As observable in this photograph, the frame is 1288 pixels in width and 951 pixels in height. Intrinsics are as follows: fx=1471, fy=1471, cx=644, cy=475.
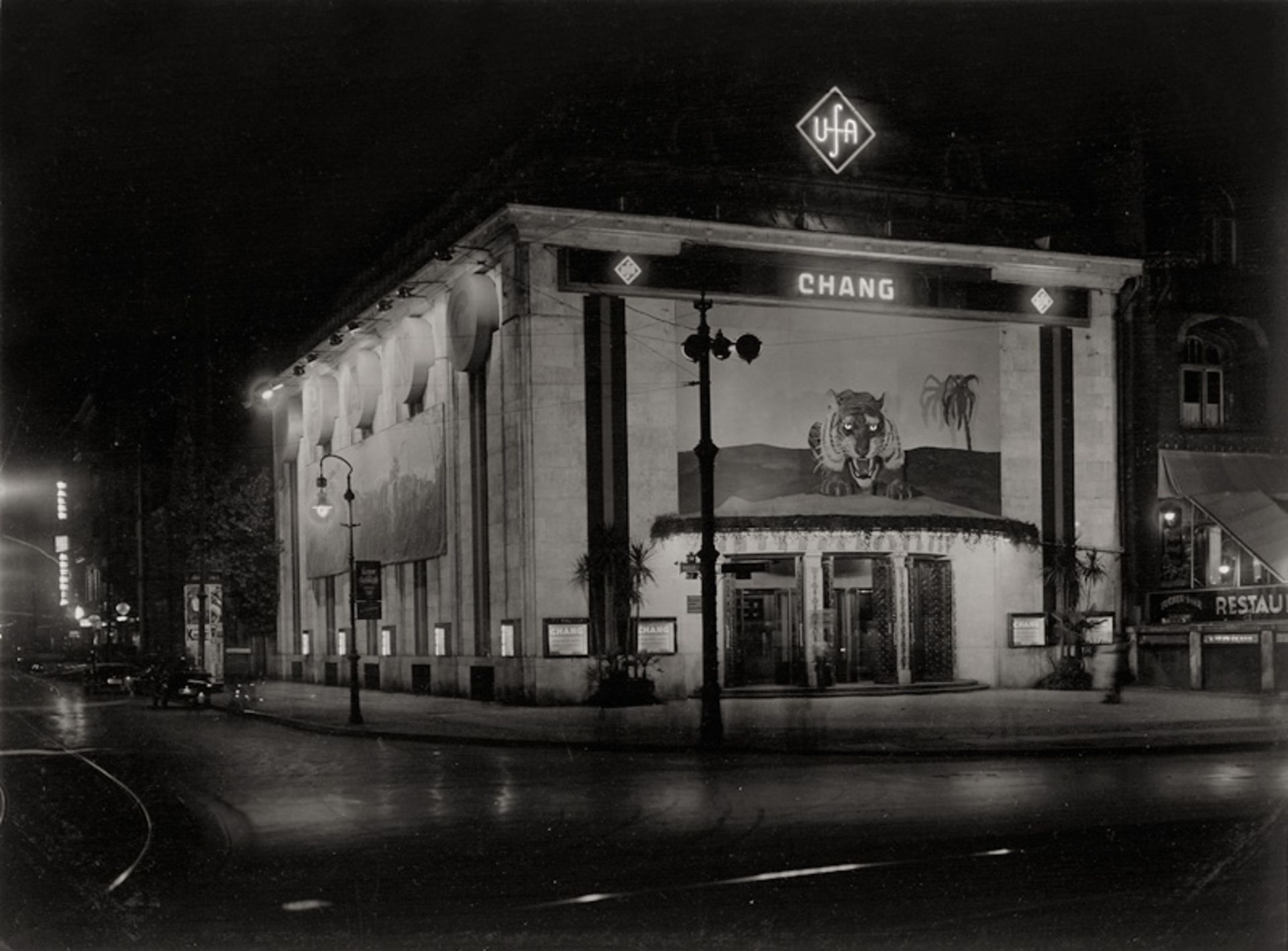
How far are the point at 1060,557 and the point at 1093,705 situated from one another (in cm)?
915

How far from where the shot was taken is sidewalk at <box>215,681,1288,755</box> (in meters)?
23.5

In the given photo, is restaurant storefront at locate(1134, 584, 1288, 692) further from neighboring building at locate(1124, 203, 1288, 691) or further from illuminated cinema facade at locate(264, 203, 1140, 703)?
illuminated cinema facade at locate(264, 203, 1140, 703)

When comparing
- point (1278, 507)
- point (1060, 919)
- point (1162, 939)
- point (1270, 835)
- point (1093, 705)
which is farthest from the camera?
point (1278, 507)

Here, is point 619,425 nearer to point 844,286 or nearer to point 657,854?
point 844,286

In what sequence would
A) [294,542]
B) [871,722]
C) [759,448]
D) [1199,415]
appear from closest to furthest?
[871,722]
[759,448]
[1199,415]
[294,542]

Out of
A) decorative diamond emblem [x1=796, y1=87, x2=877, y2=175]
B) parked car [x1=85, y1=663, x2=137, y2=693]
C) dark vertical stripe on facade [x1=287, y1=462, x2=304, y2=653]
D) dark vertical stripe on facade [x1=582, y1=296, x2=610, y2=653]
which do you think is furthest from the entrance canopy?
parked car [x1=85, y1=663, x2=137, y2=693]

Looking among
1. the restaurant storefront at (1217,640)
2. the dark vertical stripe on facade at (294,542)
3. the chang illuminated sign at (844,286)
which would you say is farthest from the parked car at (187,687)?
the restaurant storefront at (1217,640)

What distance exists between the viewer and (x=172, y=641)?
9019 centimetres

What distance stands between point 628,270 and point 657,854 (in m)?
26.7

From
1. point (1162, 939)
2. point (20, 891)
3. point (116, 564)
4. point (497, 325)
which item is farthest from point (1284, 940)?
point (116, 564)

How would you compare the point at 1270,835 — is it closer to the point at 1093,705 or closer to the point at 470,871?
the point at 470,871

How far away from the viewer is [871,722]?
28359 millimetres

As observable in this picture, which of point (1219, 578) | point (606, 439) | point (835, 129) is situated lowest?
point (1219, 578)

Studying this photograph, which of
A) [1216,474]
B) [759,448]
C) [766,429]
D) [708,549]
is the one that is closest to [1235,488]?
[1216,474]
